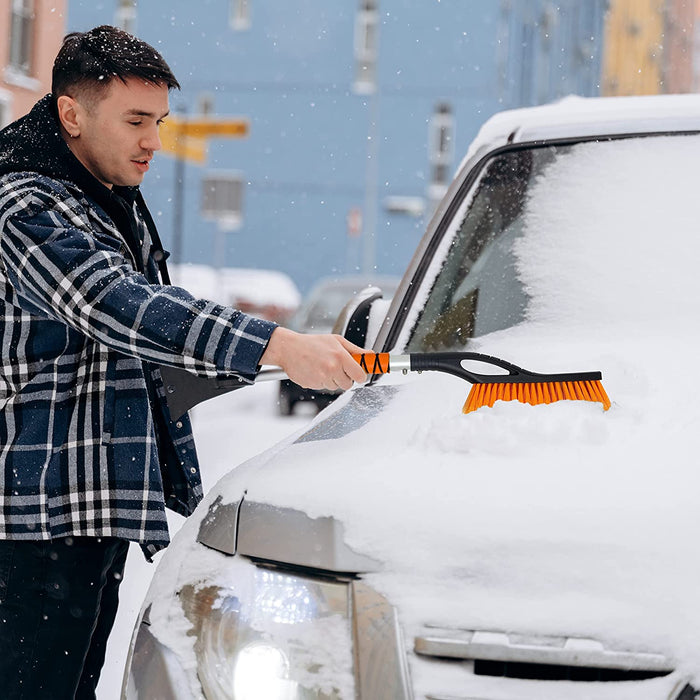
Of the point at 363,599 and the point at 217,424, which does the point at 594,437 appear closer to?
the point at 363,599

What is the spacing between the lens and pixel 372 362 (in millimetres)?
1843

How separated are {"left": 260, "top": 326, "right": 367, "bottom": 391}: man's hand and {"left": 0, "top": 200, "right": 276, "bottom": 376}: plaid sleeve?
0.08 ft

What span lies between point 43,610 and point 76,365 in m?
0.45

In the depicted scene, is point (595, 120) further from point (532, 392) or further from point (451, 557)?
point (451, 557)

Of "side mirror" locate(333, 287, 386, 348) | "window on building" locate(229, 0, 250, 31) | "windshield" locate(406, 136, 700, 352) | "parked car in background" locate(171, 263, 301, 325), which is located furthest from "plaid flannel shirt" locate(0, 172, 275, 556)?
"window on building" locate(229, 0, 250, 31)

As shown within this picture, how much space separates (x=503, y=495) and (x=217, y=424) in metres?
8.59

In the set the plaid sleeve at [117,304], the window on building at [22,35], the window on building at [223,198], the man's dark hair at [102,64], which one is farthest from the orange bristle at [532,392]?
the window on building at [22,35]

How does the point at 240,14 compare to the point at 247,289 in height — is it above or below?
above

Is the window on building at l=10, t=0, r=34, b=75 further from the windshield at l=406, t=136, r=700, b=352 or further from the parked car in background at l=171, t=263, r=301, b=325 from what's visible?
the windshield at l=406, t=136, r=700, b=352

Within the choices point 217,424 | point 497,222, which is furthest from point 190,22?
point 497,222

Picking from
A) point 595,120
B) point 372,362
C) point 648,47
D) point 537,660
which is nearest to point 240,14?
point 648,47

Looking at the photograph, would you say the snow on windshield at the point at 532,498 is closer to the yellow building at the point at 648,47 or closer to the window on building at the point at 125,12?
the window on building at the point at 125,12

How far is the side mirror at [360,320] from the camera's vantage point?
2.58 meters

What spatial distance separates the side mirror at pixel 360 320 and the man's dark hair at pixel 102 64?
0.70 metres
